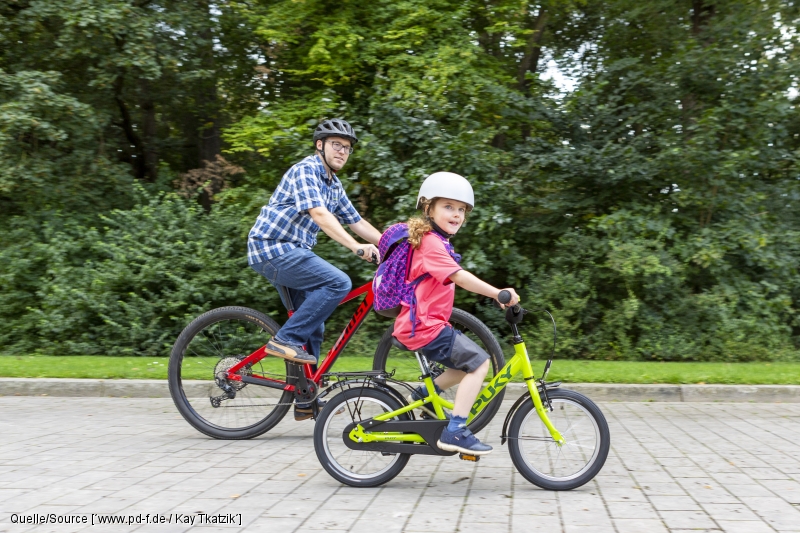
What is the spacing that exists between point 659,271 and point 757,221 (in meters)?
1.91

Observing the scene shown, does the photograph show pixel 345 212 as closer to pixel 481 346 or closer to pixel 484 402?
pixel 481 346

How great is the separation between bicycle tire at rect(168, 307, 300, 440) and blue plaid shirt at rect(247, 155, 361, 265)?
0.58m

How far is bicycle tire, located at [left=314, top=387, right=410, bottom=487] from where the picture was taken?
4.89 m

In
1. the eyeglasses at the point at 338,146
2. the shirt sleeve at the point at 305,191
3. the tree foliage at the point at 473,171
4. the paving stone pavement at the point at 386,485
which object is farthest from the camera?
the tree foliage at the point at 473,171

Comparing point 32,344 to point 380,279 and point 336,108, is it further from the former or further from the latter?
point 380,279

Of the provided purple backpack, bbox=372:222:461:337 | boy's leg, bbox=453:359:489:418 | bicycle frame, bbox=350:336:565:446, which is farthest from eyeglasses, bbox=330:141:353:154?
boy's leg, bbox=453:359:489:418

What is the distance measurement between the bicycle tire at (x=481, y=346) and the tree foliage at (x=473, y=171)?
200 inches

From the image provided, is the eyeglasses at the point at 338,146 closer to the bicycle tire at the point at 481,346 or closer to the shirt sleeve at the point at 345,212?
the shirt sleeve at the point at 345,212

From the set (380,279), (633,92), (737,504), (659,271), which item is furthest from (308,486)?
(633,92)

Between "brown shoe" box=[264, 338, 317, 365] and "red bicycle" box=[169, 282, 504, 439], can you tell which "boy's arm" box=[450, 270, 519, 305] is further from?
"brown shoe" box=[264, 338, 317, 365]

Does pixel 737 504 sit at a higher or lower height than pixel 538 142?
lower

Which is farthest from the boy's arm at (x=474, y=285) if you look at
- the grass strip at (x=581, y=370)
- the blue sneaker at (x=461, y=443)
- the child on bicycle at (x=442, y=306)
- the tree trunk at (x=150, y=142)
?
the tree trunk at (x=150, y=142)

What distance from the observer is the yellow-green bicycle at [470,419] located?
4.77 meters

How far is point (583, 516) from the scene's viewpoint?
14.0ft
